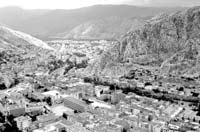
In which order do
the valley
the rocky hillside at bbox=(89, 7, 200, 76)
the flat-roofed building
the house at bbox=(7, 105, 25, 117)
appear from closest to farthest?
the valley → the house at bbox=(7, 105, 25, 117) → the flat-roofed building → the rocky hillside at bbox=(89, 7, 200, 76)

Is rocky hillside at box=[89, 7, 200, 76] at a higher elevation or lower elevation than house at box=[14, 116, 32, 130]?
higher

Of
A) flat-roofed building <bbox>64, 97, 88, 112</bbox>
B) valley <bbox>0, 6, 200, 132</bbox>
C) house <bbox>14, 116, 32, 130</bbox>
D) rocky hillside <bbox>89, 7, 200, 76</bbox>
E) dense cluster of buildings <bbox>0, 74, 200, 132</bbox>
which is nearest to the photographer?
dense cluster of buildings <bbox>0, 74, 200, 132</bbox>

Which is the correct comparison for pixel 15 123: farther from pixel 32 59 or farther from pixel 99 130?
pixel 32 59

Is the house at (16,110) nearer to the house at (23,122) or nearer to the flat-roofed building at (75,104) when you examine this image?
the house at (23,122)

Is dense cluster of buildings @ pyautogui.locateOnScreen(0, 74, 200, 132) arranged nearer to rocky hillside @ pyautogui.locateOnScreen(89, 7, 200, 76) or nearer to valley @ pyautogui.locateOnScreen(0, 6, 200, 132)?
valley @ pyautogui.locateOnScreen(0, 6, 200, 132)

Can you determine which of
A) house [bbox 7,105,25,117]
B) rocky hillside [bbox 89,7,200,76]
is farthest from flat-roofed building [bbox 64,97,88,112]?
rocky hillside [bbox 89,7,200,76]

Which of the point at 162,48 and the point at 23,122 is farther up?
the point at 162,48

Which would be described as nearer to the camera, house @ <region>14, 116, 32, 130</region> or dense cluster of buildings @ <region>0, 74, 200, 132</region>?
dense cluster of buildings @ <region>0, 74, 200, 132</region>

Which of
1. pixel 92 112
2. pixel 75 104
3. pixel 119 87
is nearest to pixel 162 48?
pixel 119 87

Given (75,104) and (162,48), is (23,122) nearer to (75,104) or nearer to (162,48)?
(75,104)
